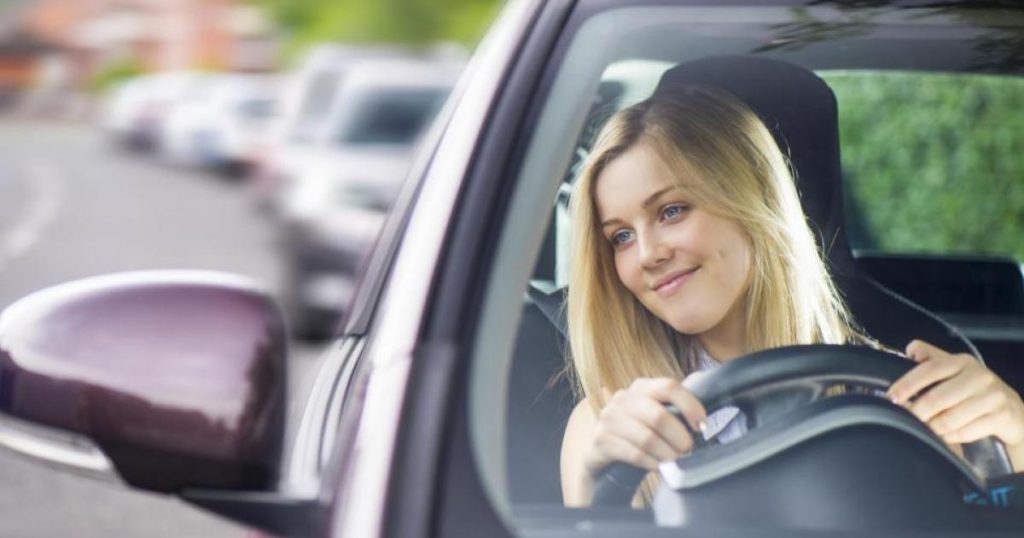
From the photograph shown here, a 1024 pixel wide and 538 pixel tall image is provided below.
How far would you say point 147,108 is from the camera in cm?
4091

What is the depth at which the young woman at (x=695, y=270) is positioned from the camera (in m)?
1.98

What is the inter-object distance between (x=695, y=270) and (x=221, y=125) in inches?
1172

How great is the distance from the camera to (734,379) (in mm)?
1854

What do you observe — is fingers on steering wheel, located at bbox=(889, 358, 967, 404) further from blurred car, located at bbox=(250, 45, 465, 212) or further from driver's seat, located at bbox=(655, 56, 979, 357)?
blurred car, located at bbox=(250, 45, 465, 212)

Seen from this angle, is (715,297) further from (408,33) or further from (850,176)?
(408,33)

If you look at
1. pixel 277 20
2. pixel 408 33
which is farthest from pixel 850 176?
pixel 277 20

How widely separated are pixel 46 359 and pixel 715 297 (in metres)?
0.67

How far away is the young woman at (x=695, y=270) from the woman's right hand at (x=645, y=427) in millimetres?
38

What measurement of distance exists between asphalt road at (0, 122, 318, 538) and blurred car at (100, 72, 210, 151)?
467mm

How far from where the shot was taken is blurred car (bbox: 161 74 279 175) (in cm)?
2994

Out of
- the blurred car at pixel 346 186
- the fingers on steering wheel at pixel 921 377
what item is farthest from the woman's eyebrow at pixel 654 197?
Answer: the blurred car at pixel 346 186

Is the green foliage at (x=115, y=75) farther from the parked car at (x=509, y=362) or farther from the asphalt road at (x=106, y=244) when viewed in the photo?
the parked car at (x=509, y=362)

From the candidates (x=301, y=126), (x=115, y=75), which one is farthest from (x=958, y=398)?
(x=115, y=75)

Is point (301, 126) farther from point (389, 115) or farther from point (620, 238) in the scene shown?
point (620, 238)
